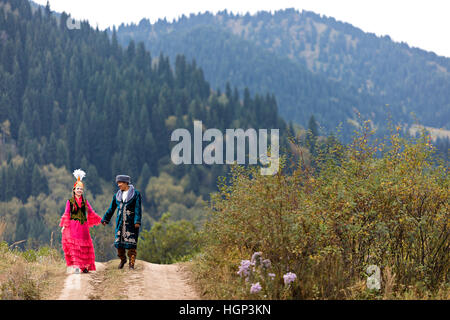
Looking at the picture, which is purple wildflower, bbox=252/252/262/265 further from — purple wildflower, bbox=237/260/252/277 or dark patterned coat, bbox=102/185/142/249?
dark patterned coat, bbox=102/185/142/249

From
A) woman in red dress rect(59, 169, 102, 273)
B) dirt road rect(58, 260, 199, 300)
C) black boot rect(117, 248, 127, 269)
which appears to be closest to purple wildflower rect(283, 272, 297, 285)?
dirt road rect(58, 260, 199, 300)

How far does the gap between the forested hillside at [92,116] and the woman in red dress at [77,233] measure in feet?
307

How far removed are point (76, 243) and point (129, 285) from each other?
2097 mm

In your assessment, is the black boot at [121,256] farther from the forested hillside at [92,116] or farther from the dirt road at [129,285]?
the forested hillside at [92,116]

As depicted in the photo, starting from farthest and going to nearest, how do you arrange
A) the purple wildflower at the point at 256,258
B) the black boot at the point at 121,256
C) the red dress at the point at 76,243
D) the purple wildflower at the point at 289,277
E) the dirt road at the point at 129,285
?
the black boot at the point at 121,256 → the red dress at the point at 76,243 → the dirt road at the point at 129,285 → the purple wildflower at the point at 256,258 → the purple wildflower at the point at 289,277

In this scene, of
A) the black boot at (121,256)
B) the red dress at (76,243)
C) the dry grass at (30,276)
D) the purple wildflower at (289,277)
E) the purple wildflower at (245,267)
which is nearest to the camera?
the purple wildflower at (289,277)

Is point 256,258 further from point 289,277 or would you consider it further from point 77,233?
point 77,233

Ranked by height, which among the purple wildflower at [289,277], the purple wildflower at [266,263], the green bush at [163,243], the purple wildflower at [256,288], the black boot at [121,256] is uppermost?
the purple wildflower at [266,263]

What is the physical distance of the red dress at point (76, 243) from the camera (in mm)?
11297

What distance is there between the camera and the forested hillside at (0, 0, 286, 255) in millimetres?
118812

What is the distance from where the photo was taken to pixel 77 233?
11477 mm

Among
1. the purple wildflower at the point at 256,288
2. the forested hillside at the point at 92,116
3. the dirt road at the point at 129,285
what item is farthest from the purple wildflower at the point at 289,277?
the forested hillside at the point at 92,116

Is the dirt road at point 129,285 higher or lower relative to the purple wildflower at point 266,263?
lower
